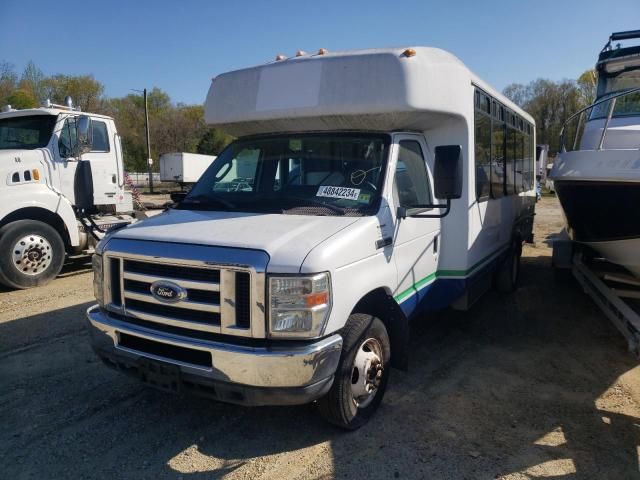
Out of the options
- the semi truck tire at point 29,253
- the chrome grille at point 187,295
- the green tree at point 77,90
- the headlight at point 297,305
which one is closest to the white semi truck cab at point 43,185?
the semi truck tire at point 29,253

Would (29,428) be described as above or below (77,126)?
below

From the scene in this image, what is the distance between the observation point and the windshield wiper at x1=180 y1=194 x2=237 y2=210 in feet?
13.1

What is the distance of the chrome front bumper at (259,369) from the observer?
9.51 feet

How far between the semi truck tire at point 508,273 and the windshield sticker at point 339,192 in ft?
13.0

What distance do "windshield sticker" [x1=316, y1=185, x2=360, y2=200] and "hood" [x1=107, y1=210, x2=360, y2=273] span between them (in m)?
0.34

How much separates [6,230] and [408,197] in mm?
6430

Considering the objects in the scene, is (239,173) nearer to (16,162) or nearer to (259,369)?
(259,369)

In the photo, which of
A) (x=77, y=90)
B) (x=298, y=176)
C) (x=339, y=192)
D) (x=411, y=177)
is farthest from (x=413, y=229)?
(x=77, y=90)

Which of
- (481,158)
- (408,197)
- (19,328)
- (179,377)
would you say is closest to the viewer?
(179,377)

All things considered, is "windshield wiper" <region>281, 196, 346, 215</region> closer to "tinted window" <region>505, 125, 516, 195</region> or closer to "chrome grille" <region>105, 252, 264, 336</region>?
"chrome grille" <region>105, 252, 264, 336</region>

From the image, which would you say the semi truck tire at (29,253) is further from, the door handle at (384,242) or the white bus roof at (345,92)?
the door handle at (384,242)

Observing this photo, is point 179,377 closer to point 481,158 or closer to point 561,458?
point 561,458

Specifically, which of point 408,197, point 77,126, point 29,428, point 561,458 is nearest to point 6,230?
point 77,126

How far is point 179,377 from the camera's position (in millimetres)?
3082
